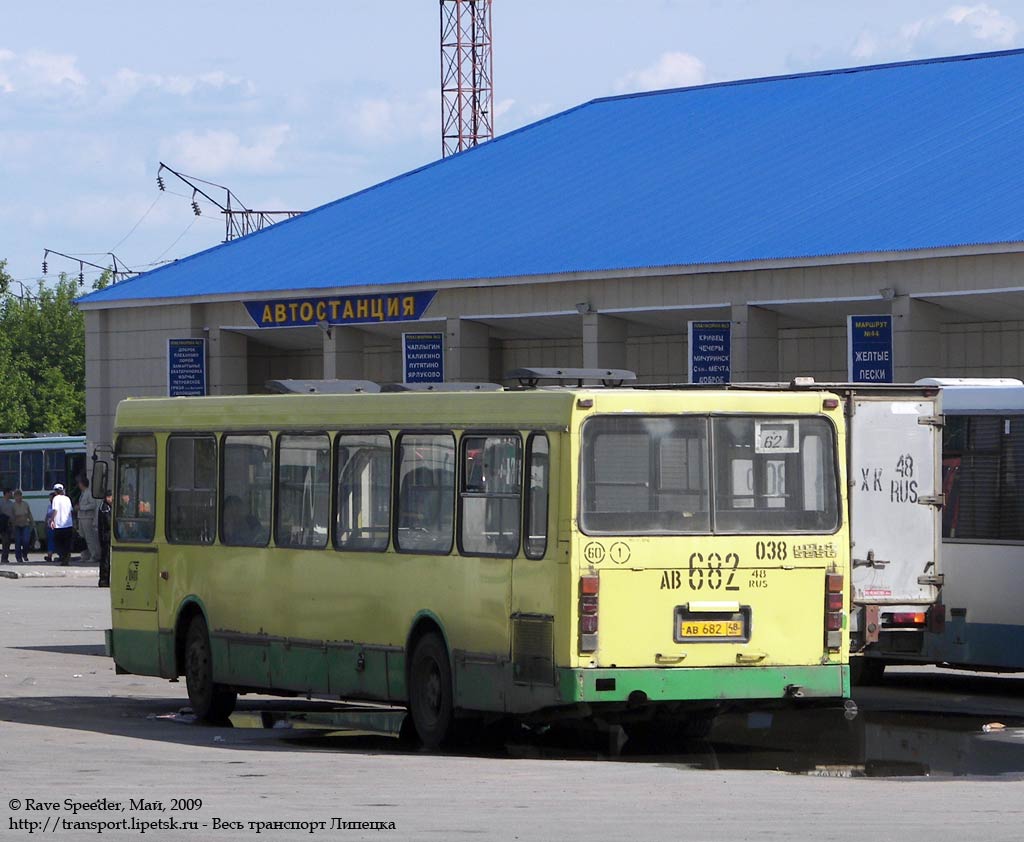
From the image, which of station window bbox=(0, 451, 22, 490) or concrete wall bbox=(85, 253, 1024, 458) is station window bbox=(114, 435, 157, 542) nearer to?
concrete wall bbox=(85, 253, 1024, 458)

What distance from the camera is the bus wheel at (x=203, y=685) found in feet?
59.2

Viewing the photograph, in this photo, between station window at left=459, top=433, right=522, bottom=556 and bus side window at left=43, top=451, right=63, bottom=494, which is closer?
station window at left=459, top=433, right=522, bottom=556

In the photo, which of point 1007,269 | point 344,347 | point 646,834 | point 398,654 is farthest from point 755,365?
point 646,834

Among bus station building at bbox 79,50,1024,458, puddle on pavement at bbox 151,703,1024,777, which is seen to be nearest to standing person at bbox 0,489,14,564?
bus station building at bbox 79,50,1024,458

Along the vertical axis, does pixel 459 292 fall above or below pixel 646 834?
above

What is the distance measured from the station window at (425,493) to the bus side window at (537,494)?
942 mm

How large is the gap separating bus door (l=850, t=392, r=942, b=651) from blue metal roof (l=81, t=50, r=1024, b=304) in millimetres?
14075

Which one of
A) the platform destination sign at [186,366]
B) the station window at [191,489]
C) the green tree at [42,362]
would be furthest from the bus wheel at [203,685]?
the green tree at [42,362]

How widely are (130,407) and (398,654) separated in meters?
4.53

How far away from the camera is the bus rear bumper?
46.8ft

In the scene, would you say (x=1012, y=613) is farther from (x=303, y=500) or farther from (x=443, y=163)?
(x=443, y=163)

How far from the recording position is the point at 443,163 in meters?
49.4

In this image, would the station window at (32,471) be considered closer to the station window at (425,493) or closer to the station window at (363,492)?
Result: the station window at (363,492)

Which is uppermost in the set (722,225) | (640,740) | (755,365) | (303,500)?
(722,225)
